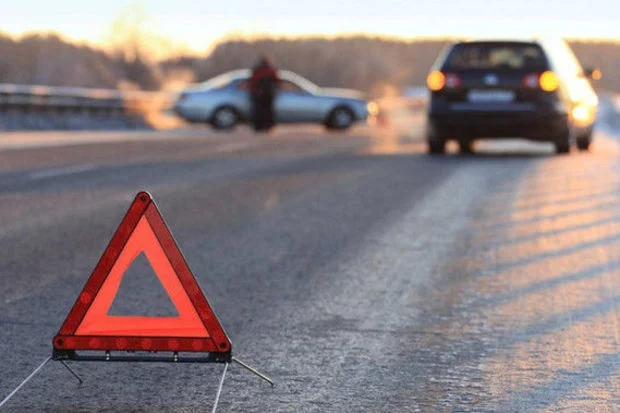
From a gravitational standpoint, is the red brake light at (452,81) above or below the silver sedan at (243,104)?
above

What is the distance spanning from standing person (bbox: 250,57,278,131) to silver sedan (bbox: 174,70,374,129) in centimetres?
43

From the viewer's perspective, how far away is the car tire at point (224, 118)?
3384 centimetres

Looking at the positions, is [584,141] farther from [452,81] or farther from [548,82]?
Result: [452,81]

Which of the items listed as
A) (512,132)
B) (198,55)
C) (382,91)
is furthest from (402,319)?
(198,55)

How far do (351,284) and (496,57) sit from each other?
→ 42.9ft

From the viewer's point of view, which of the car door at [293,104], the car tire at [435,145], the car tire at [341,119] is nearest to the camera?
the car tire at [435,145]

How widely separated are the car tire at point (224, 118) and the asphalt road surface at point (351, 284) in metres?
15.3

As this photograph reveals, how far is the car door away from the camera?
3369 centimetres

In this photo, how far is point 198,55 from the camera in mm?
110312

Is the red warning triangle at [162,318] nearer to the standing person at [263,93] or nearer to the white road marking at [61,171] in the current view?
the white road marking at [61,171]

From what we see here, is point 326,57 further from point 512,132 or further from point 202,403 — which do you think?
point 202,403

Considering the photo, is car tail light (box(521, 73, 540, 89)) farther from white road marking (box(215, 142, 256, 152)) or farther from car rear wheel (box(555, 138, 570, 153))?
white road marking (box(215, 142, 256, 152))

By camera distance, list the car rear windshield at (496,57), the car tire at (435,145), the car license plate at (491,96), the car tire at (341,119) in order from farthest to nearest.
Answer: the car tire at (341,119) < the car tire at (435,145) < the car rear windshield at (496,57) < the car license plate at (491,96)

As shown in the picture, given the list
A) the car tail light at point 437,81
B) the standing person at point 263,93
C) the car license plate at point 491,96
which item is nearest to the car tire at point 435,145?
the car tail light at point 437,81
